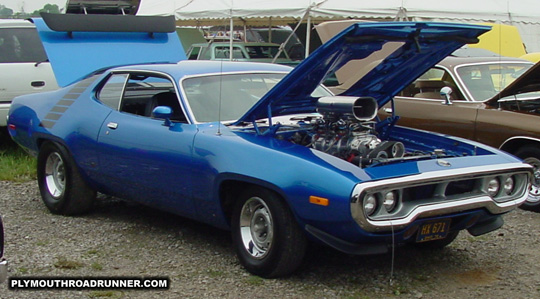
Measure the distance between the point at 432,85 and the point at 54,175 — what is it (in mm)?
4248

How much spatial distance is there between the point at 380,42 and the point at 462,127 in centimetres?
290

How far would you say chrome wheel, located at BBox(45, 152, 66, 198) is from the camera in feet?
21.3

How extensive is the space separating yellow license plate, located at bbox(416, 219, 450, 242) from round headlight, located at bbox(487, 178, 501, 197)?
18.7 inches

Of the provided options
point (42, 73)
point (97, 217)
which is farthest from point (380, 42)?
point (42, 73)

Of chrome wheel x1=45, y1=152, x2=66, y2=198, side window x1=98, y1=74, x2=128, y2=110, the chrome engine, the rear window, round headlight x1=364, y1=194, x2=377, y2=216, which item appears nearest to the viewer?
round headlight x1=364, y1=194, x2=377, y2=216

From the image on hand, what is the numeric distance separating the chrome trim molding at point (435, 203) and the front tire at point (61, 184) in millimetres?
3083

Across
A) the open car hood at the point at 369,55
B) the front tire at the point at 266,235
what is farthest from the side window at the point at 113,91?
the front tire at the point at 266,235

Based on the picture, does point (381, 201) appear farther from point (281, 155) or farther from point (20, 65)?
point (20, 65)

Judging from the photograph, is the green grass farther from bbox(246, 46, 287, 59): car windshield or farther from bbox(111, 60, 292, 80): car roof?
bbox(246, 46, 287, 59): car windshield

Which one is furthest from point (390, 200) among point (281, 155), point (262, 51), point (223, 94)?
point (262, 51)

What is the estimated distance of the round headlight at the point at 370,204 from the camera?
4141 mm

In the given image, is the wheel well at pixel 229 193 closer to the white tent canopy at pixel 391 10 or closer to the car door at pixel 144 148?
the car door at pixel 144 148

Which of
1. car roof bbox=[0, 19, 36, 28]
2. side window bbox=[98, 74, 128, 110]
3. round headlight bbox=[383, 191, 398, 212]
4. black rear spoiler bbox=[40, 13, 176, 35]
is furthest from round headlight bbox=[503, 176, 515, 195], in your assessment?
car roof bbox=[0, 19, 36, 28]

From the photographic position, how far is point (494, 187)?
4.79m
